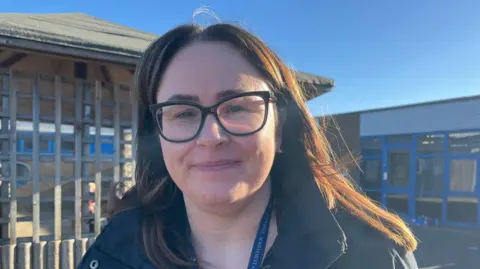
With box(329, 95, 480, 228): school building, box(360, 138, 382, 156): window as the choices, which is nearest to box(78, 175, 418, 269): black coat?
box(329, 95, 480, 228): school building

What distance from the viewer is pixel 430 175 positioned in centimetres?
1309

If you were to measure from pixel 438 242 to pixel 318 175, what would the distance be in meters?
10.0

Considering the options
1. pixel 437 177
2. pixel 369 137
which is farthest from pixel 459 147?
pixel 369 137

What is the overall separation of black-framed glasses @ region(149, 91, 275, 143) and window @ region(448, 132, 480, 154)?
12.4 meters

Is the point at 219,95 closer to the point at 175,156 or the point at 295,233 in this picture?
the point at 175,156

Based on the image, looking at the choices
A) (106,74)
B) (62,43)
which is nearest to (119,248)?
(62,43)

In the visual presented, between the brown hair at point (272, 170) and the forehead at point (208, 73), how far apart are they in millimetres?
34

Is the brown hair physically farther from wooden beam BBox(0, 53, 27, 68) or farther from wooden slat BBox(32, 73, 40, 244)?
wooden beam BBox(0, 53, 27, 68)

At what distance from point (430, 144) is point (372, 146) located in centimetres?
218

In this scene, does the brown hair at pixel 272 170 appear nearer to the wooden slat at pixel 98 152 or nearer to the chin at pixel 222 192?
the chin at pixel 222 192

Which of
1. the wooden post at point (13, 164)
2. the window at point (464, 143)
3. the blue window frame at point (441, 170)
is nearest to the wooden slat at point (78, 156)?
the wooden post at point (13, 164)

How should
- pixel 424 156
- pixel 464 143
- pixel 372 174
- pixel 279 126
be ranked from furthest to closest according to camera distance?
pixel 372 174 → pixel 424 156 → pixel 464 143 → pixel 279 126

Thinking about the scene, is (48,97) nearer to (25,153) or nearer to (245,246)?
(25,153)

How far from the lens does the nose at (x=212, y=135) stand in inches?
46.1
